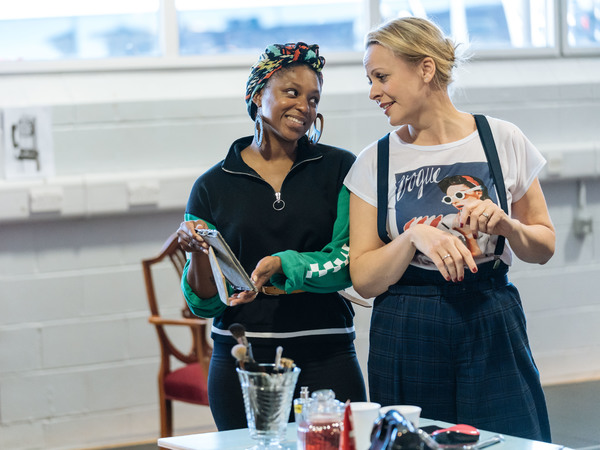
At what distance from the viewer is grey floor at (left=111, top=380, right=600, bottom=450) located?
11.8ft

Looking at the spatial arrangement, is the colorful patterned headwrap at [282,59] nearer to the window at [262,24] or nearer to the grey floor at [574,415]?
the window at [262,24]

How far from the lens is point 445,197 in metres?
1.92

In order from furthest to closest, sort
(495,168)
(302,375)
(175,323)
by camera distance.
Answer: (175,323)
(302,375)
(495,168)

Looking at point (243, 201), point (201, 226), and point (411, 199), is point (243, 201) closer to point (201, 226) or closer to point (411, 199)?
point (201, 226)

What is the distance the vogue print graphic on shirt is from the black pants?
13.1 inches

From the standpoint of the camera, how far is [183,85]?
3.97m

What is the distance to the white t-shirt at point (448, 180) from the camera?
1918 millimetres

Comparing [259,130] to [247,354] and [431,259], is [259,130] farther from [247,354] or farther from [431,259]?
[247,354]

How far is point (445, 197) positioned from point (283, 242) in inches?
16.0


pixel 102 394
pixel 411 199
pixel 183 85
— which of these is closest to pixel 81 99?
pixel 183 85

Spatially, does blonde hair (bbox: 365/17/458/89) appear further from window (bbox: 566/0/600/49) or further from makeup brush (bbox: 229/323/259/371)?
window (bbox: 566/0/600/49)

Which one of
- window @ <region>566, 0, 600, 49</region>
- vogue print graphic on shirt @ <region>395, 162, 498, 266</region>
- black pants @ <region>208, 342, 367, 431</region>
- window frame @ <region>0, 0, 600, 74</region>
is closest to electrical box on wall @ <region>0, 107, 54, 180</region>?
window frame @ <region>0, 0, 600, 74</region>

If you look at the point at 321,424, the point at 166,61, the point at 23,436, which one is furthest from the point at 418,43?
the point at 23,436

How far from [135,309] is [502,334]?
2.31m
